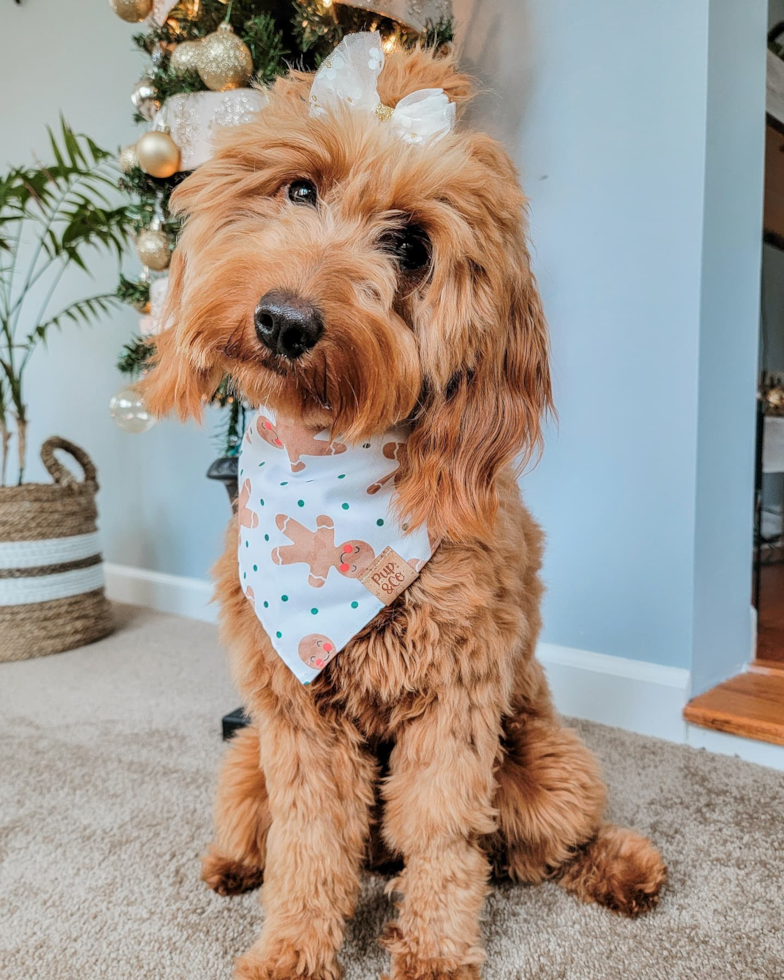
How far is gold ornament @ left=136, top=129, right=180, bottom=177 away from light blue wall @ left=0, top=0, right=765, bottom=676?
0.72 m

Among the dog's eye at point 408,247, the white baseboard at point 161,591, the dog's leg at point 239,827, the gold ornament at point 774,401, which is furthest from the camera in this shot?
the gold ornament at point 774,401

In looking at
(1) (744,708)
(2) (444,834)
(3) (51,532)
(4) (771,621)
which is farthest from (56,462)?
(4) (771,621)

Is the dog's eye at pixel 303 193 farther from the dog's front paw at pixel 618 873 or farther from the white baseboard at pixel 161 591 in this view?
the white baseboard at pixel 161 591

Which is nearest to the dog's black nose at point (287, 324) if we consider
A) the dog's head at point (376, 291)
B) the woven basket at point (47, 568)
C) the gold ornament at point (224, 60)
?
the dog's head at point (376, 291)

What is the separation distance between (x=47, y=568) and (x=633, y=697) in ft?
5.83

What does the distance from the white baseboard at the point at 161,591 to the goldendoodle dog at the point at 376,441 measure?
1610 mm

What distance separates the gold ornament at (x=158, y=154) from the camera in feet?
4.82

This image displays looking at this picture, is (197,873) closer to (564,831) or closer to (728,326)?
(564,831)

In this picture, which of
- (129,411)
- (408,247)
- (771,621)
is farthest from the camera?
(771,621)

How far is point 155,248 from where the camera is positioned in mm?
1571

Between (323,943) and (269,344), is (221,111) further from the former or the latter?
(323,943)

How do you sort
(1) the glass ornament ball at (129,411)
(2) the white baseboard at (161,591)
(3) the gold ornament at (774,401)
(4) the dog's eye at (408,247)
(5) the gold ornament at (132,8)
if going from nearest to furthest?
(4) the dog's eye at (408,247), (5) the gold ornament at (132,8), (1) the glass ornament ball at (129,411), (2) the white baseboard at (161,591), (3) the gold ornament at (774,401)

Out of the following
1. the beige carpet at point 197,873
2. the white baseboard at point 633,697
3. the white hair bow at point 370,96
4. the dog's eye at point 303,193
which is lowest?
the beige carpet at point 197,873

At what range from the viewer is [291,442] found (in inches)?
35.6
